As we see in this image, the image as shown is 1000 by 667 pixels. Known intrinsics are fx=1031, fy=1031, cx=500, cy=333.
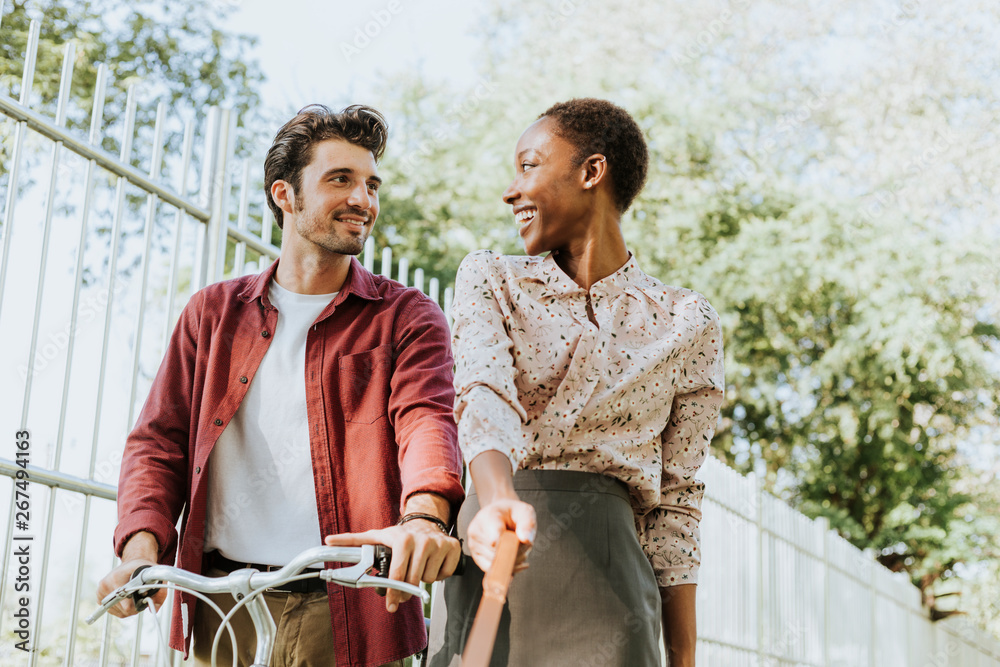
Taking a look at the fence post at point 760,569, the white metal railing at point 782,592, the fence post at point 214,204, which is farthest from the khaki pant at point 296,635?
the fence post at point 760,569

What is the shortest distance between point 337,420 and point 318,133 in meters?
0.80

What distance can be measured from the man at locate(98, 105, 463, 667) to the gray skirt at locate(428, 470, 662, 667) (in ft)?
0.69

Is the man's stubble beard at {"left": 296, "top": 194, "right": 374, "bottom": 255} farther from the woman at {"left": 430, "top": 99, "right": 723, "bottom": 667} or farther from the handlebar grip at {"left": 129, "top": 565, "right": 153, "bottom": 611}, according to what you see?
the handlebar grip at {"left": 129, "top": 565, "right": 153, "bottom": 611}

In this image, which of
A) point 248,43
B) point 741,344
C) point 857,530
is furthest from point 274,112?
point 857,530

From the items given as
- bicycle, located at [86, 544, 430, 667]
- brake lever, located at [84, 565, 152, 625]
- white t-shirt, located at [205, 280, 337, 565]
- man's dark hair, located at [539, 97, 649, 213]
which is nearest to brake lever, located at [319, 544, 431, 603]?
bicycle, located at [86, 544, 430, 667]

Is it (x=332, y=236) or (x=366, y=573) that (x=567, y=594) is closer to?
(x=366, y=573)

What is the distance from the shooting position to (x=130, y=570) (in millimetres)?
2018

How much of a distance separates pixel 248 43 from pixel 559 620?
11780 mm

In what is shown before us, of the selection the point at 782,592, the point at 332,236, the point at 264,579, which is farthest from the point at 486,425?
the point at 782,592

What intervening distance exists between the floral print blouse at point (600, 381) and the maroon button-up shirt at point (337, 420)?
281 mm

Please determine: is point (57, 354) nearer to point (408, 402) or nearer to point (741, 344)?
point (408, 402)

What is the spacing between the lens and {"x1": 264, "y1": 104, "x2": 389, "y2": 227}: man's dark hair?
106 inches

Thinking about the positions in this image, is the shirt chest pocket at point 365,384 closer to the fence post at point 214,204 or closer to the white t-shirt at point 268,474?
the white t-shirt at point 268,474

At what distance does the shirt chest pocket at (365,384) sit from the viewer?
2381 millimetres
